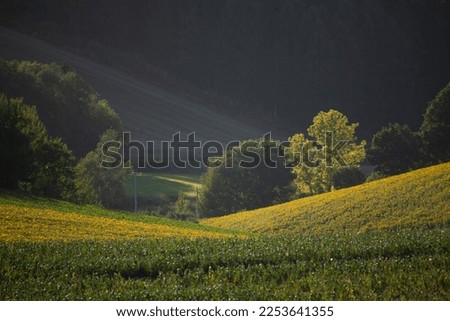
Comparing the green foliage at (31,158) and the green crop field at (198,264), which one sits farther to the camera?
the green foliage at (31,158)

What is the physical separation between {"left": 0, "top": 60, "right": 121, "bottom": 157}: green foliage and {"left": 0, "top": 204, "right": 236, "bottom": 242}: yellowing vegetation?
51877 mm

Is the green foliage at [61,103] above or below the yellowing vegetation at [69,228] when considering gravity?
above

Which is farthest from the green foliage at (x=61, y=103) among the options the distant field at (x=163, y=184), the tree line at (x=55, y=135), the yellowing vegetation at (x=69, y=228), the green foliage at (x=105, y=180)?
the yellowing vegetation at (x=69, y=228)

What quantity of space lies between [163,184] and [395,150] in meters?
26.0

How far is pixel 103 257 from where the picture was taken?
28.2 meters

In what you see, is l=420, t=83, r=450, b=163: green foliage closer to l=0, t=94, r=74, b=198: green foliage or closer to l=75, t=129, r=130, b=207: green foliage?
l=75, t=129, r=130, b=207: green foliage

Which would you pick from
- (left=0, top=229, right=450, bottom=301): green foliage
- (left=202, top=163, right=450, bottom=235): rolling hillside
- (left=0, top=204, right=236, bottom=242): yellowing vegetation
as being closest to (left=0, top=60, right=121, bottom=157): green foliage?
(left=202, top=163, right=450, bottom=235): rolling hillside

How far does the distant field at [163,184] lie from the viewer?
8521 centimetres

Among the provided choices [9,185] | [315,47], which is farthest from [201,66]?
[9,185]

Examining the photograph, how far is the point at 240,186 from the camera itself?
270 feet

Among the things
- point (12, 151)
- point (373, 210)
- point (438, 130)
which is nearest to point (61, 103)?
point (12, 151)

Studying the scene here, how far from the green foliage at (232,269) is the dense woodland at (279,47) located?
50442mm

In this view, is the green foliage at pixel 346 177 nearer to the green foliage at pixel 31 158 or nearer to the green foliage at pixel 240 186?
the green foliage at pixel 240 186
